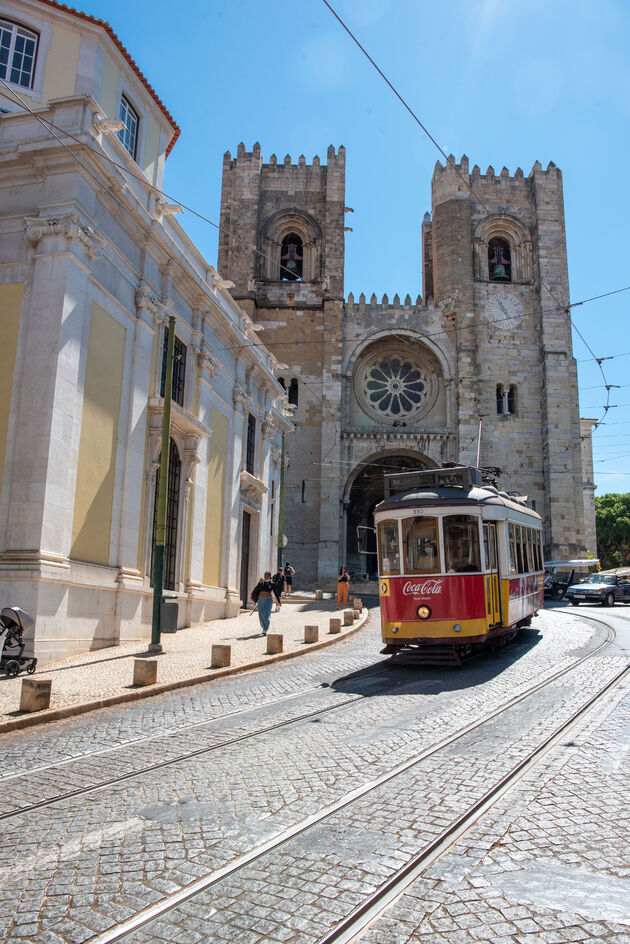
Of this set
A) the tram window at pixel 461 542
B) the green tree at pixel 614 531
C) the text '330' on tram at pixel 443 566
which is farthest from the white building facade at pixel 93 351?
the green tree at pixel 614 531

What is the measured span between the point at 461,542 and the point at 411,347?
29595 millimetres

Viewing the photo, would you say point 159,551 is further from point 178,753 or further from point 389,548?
point 178,753

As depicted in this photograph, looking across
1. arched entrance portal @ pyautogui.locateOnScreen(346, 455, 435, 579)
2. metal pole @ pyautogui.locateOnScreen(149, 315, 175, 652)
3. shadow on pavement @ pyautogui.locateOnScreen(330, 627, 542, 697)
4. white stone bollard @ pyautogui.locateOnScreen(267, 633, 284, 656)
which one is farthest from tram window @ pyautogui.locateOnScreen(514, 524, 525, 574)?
arched entrance portal @ pyautogui.locateOnScreen(346, 455, 435, 579)

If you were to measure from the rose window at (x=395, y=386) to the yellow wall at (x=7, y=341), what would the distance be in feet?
88.2

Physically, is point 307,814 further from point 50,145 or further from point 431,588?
point 50,145

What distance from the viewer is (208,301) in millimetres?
19094

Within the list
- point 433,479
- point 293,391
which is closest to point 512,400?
point 293,391

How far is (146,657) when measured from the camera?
39.8 ft

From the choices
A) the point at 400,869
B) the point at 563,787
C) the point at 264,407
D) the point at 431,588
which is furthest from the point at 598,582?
the point at 400,869

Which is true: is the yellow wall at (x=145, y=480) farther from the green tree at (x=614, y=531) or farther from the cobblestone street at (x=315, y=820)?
the green tree at (x=614, y=531)

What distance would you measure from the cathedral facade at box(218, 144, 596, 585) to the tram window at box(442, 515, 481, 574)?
77.6 feet

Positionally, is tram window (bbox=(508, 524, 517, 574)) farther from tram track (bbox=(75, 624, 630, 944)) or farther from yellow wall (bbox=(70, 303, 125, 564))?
yellow wall (bbox=(70, 303, 125, 564))

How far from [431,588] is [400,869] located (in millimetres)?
7074

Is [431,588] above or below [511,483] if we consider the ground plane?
below
